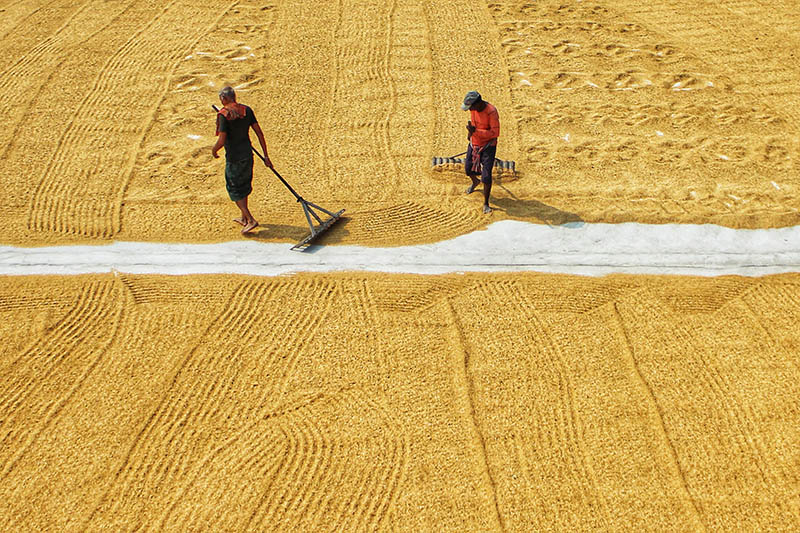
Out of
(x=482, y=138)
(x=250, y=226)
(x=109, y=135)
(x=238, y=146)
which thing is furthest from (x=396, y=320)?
(x=109, y=135)

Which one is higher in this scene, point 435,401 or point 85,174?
point 85,174

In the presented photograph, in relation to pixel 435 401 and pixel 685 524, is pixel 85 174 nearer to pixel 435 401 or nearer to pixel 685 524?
pixel 435 401

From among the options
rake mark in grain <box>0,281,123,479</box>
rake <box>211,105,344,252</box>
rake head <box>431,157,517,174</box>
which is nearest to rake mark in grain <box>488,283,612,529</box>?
rake <box>211,105,344,252</box>

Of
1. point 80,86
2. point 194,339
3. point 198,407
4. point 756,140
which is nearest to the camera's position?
point 198,407

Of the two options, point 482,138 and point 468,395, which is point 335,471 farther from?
point 482,138

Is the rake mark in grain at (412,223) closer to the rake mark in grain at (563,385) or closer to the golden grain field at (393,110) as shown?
the golden grain field at (393,110)

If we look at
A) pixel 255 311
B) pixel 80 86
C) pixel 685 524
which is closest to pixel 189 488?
pixel 255 311
